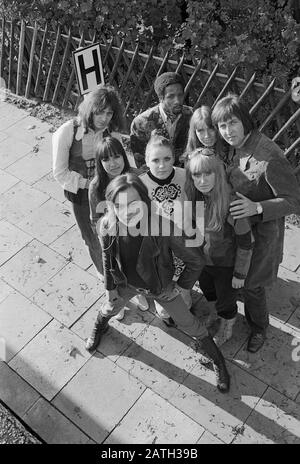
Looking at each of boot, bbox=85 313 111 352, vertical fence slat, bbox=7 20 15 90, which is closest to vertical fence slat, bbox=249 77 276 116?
boot, bbox=85 313 111 352

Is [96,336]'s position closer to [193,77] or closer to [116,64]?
[193,77]

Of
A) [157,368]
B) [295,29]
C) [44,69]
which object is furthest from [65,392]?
[44,69]

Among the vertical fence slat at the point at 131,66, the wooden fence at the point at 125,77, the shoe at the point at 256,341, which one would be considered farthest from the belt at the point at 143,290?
the vertical fence slat at the point at 131,66

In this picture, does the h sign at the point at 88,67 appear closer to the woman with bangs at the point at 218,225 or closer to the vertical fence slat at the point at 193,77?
the vertical fence slat at the point at 193,77

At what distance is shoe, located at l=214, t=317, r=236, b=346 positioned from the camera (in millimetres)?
3842

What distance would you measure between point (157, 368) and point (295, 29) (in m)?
4.10

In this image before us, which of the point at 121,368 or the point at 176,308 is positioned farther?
the point at 121,368

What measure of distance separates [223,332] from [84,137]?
2.09m

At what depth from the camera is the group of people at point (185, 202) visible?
2943 mm

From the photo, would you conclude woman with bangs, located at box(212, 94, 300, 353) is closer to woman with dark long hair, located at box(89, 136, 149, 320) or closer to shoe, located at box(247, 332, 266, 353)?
woman with dark long hair, located at box(89, 136, 149, 320)

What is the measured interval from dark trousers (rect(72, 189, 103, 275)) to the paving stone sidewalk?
444 millimetres

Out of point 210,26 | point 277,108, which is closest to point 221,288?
point 277,108

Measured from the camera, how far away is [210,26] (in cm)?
540

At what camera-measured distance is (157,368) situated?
3.82 meters
